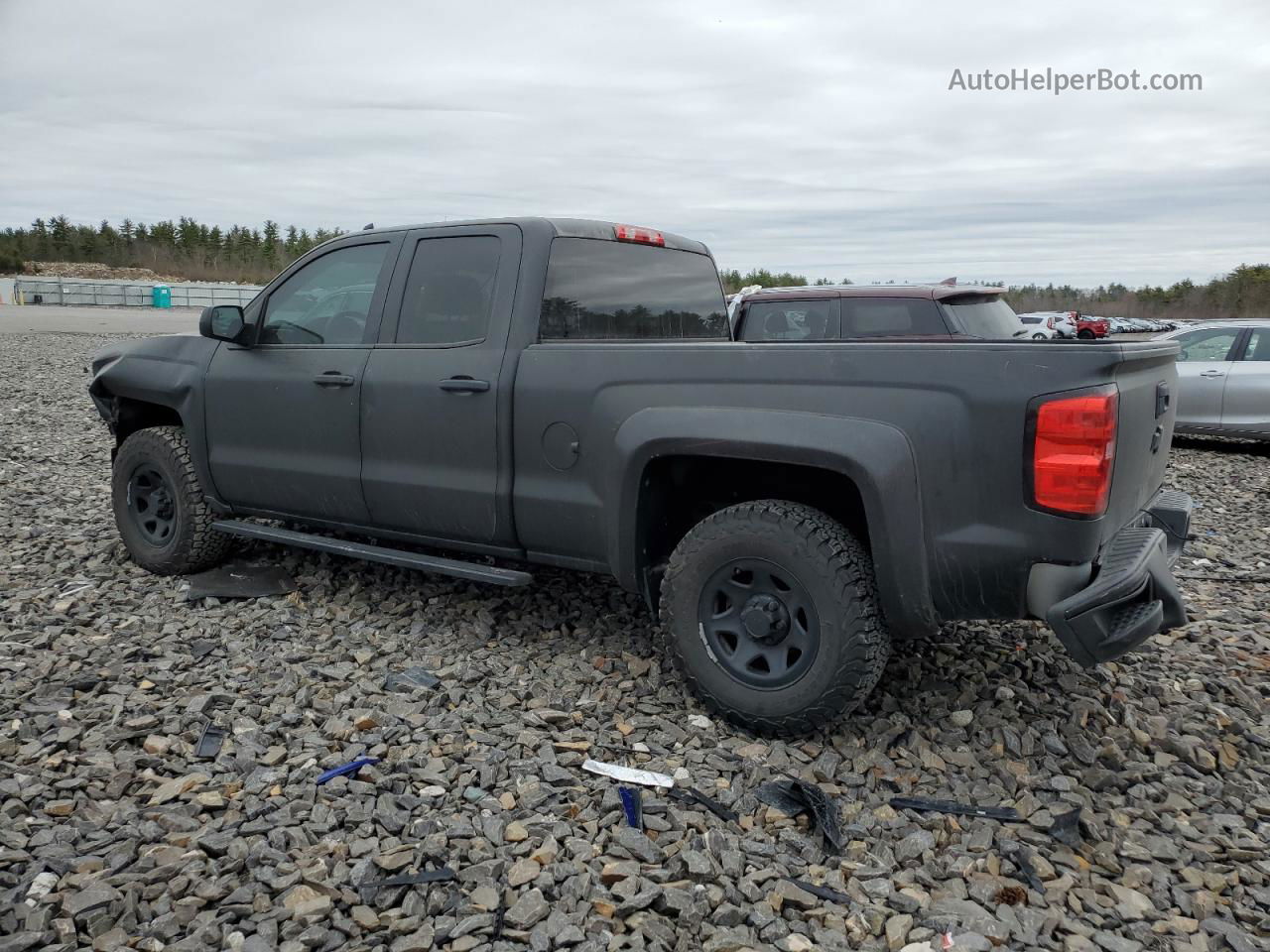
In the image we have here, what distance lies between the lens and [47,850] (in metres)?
2.89

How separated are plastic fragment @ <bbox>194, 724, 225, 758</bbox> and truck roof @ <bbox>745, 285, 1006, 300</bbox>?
678 centimetres

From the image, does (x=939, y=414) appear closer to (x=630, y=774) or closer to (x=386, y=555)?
(x=630, y=774)

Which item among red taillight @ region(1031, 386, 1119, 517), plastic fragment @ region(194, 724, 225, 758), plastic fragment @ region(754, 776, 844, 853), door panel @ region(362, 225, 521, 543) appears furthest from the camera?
door panel @ region(362, 225, 521, 543)

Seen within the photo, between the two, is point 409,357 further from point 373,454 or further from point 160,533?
point 160,533

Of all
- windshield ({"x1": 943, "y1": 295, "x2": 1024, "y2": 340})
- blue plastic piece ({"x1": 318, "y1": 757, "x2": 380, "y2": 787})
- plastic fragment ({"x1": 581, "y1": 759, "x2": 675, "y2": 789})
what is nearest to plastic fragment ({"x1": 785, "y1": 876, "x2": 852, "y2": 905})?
plastic fragment ({"x1": 581, "y1": 759, "x2": 675, "y2": 789})

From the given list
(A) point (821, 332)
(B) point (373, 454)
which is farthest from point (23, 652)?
(A) point (821, 332)

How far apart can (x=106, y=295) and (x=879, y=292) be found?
54090 mm

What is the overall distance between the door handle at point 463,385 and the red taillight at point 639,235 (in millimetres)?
1068

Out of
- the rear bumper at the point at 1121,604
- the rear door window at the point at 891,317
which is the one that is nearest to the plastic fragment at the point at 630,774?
the rear bumper at the point at 1121,604

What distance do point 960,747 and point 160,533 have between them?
14.4ft

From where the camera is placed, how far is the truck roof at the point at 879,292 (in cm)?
861

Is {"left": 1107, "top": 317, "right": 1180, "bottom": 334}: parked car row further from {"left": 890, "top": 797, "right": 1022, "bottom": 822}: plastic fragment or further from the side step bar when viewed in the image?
{"left": 890, "top": 797, "right": 1022, "bottom": 822}: plastic fragment

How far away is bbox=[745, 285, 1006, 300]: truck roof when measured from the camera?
861 cm

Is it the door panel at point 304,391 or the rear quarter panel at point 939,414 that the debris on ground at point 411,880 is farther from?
the door panel at point 304,391
